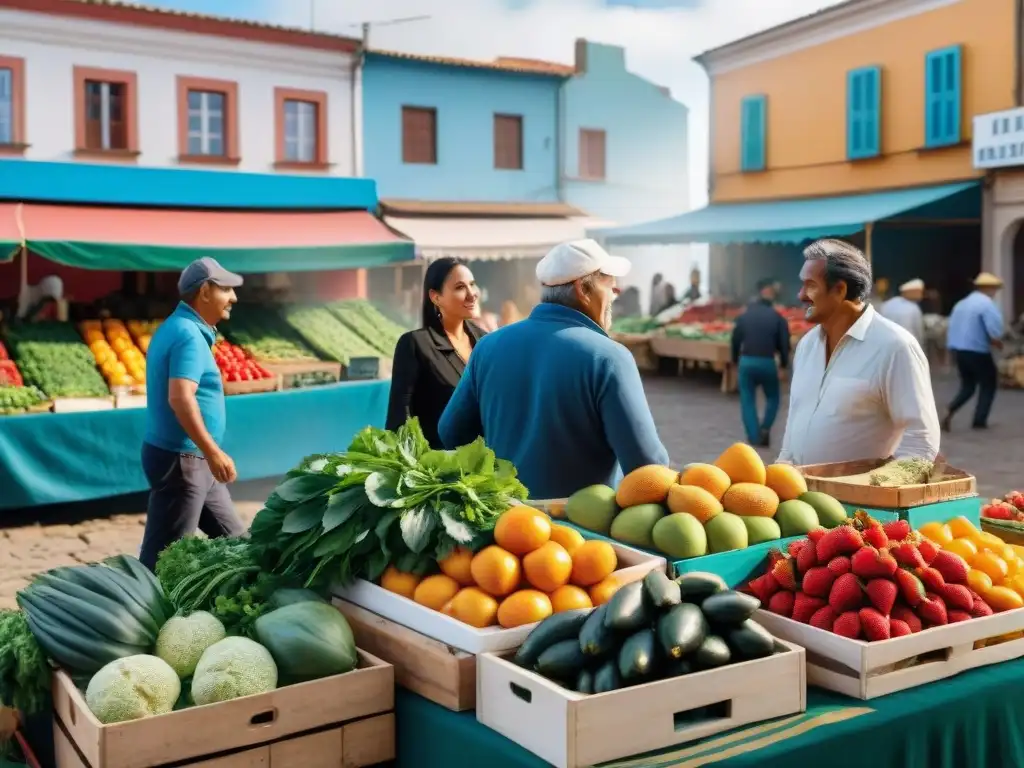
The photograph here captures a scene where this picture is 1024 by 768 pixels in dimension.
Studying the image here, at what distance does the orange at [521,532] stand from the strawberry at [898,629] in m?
0.83

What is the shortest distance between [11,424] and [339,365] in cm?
315

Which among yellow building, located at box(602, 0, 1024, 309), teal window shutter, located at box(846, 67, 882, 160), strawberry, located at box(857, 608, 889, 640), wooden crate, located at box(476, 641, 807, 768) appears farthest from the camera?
teal window shutter, located at box(846, 67, 882, 160)

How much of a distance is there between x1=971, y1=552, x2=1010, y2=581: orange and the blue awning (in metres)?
16.7

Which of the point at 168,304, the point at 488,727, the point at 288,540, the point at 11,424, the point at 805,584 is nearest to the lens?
the point at 488,727

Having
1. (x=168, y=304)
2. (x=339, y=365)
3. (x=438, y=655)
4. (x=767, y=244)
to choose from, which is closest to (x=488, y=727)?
(x=438, y=655)

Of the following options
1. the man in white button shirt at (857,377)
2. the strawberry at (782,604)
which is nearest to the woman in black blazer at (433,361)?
the man in white button shirt at (857,377)

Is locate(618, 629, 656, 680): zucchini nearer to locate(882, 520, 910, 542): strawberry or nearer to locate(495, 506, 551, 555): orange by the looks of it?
locate(495, 506, 551, 555): orange

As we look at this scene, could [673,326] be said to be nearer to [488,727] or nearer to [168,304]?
[168,304]

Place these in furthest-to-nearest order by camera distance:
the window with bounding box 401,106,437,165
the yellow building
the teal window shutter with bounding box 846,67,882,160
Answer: the window with bounding box 401,106,437,165
the teal window shutter with bounding box 846,67,882,160
the yellow building

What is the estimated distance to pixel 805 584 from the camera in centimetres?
275

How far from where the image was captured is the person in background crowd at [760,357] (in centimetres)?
1238

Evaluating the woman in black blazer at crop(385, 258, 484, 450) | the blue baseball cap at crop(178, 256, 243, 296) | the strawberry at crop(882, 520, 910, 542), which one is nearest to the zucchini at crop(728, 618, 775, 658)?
the strawberry at crop(882, 520, 910, 542)

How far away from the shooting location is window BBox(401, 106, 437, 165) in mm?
23812

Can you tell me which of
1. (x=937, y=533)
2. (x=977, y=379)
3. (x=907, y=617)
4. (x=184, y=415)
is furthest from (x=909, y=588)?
(x=977, y=379)
